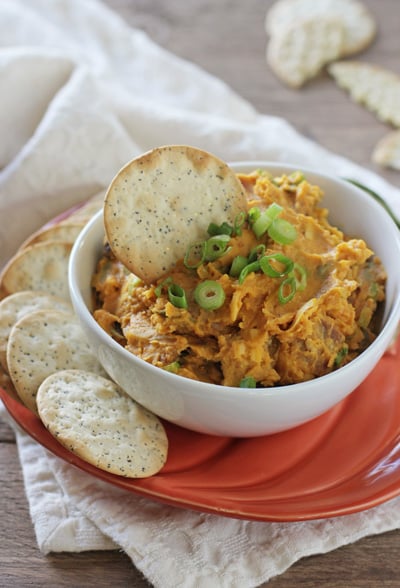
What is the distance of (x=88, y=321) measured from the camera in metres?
2.34

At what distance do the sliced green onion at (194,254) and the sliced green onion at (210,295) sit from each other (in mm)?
153

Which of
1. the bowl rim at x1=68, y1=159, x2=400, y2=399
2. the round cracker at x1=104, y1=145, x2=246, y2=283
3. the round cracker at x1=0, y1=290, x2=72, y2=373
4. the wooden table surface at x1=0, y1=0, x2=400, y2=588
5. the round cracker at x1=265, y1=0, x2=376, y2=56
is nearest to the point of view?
the bowl rim at x1=68, y1=159, x2=400, y2=399

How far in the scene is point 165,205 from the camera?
2441mm

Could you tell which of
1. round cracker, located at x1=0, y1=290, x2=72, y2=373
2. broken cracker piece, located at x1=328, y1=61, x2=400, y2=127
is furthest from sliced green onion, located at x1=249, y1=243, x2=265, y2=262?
broken cracker piece, located at x1=328, y1=61, x2=400, y2=127

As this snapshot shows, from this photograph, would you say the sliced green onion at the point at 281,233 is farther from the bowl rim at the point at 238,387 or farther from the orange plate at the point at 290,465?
the orange plate at the point at 290,465

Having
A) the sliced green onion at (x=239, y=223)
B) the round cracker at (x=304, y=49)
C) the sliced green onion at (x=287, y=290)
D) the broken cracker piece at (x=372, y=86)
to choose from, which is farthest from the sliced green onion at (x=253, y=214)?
the round cracker at (x=304, y=49)

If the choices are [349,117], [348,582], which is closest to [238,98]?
[349,117]

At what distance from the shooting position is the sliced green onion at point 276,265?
2.31 m

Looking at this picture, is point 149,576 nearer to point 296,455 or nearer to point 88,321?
point 296,455

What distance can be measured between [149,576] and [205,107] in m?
2.63

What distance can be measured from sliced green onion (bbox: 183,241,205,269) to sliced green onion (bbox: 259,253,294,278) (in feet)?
0.72

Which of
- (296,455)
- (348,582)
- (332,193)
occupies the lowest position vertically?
(348,582)

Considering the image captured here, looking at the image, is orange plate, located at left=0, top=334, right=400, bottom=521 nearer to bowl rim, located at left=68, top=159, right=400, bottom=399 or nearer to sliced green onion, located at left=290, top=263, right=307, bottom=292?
bowl rim, located at left=68, top=159, right=400, bottom=399

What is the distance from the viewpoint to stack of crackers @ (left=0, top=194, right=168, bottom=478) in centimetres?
227
